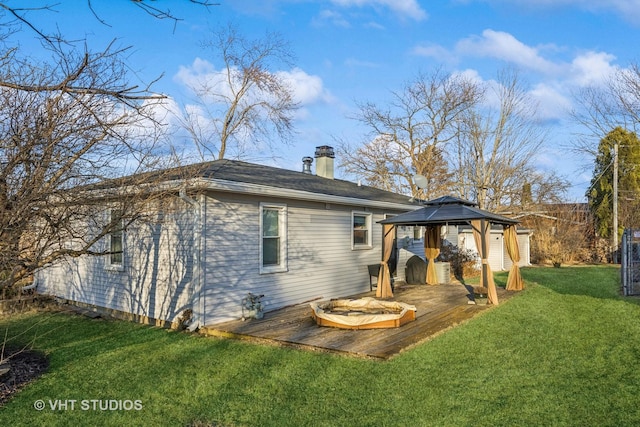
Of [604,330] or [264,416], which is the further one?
[604,330]

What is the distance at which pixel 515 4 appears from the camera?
31.1 feet

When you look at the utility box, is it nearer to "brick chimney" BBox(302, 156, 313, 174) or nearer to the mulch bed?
"brick chimney" BBox(302, 156, 313, 174)

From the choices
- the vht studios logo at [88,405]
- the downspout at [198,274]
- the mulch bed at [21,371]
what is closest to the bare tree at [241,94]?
the downspout at [198,274]

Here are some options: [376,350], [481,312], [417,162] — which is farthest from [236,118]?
[376,350]

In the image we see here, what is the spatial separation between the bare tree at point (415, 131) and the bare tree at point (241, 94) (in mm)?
6154

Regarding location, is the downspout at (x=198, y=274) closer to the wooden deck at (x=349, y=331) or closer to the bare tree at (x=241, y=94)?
the wooden deck at (x=349, y=331)

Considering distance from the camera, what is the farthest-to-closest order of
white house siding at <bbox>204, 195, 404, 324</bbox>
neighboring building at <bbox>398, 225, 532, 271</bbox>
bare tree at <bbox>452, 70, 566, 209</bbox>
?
bare tree at <bbox>452, 70, 566, 209</bbox> → neighboring building at <bbox>398, 225, 532, 271</bbox> → white house siding at <bbox>204, 195, 404, 324</bbox>

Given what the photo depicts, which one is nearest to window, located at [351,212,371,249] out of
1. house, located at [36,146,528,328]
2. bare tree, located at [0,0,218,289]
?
house, located at [36,146,528,328]

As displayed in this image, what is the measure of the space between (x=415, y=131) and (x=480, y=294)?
17.2m

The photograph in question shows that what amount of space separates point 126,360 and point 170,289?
84.4 inches

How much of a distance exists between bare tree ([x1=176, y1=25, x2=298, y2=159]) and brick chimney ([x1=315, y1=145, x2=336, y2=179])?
9.28 metres

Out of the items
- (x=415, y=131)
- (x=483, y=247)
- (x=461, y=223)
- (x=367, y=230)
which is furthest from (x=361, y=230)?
(x=415, y=131)

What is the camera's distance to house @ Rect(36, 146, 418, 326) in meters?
7.35

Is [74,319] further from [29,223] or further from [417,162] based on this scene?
[417,162]
